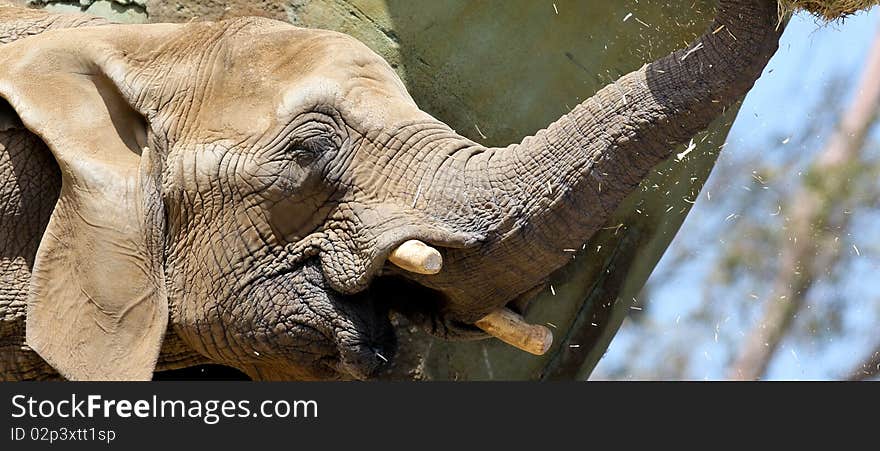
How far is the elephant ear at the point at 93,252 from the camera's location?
351 centimetres

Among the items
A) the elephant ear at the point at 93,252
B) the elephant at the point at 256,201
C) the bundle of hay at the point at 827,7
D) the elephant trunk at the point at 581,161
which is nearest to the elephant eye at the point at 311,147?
the elephant at the point at 256,201

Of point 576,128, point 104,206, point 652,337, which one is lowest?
point 652,337

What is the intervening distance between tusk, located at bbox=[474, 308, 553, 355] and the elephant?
3cm

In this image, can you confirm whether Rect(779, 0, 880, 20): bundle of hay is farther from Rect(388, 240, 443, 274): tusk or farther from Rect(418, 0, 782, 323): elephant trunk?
Rect(388, 240, 443, 274): tusk

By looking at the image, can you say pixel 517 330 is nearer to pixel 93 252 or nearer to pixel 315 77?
pixel 315 77

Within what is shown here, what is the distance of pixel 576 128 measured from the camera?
3258 millimetres

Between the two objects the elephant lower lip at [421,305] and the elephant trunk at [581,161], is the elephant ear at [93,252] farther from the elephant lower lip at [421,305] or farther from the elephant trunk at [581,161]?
the elephant trunk at [581,161]

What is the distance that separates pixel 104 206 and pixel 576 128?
108 cm

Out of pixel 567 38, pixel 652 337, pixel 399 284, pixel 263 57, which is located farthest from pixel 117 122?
pixel 652 337

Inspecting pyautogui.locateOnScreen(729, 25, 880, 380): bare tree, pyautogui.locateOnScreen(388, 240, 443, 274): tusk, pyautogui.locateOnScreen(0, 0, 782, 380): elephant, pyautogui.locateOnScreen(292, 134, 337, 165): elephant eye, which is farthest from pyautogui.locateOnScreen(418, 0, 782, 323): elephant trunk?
pyautogui.locateOnScreen(729, 25, 880, 380): bare tree

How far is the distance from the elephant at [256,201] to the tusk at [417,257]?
1 centimetres

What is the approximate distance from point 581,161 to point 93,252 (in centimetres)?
113

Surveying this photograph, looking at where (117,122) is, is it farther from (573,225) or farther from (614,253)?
(614,253)

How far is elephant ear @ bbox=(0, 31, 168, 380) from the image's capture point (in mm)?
3512
